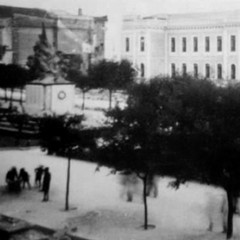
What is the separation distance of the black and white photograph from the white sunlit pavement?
2 centimetres

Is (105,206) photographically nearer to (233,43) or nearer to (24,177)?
(24,177)

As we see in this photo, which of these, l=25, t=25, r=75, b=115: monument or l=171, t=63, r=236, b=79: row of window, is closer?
l=171, t=63, r=236, b=79: row of window

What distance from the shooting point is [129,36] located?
6.43 meters

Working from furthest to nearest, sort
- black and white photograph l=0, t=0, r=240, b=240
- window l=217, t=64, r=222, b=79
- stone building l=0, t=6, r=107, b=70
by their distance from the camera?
1. stone building l=0, t=6, r=107, b=70
2. window l=217, t=64, r=222, b=79
3. black and white photograph l=0, t=0, r=240, b=240

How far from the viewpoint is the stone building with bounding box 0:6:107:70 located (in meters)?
6.27

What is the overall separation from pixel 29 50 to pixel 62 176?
5.73 feet

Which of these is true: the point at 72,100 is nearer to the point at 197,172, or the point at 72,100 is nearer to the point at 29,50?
the point at 29,50

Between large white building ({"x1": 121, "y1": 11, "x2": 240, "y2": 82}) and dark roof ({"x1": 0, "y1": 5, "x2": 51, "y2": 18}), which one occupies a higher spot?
dark roof ({"x1": 0, "y1": 5, "x2": 51, "y2": 18})

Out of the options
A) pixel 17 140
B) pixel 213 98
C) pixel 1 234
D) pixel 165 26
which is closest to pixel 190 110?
pixel 213 98

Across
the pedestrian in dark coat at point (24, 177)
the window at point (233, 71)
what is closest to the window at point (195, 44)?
the window at point (233, 71)

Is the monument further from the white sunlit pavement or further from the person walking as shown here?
the person walking

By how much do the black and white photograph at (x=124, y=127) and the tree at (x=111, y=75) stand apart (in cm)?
2

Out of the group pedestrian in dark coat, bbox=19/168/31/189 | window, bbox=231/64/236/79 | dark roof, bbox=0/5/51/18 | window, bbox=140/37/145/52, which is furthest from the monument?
window, bbox=231/64/236/79

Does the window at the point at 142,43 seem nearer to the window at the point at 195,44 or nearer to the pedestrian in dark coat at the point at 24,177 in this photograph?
the window at the point at 195,44
